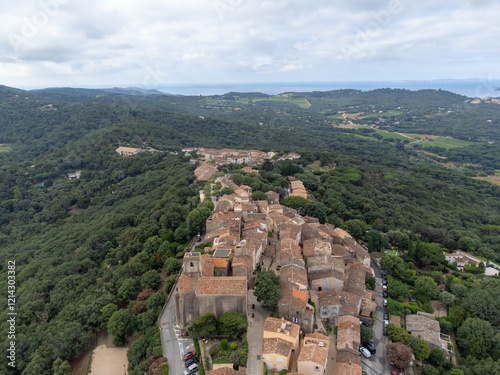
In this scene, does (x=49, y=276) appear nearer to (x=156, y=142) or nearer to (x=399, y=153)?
(x=156, y=142)

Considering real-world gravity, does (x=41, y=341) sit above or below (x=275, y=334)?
below

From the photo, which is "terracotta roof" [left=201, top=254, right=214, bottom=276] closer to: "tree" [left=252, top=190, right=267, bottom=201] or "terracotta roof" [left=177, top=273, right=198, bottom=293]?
"terracotta roof" [left=177, top=273, right=198, bottom=293]

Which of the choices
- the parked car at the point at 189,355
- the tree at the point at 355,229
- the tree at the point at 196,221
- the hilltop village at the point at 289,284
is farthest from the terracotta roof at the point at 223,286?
the tree at the point at 355,229

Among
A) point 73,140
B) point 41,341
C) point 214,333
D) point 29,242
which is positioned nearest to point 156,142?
point 73,140

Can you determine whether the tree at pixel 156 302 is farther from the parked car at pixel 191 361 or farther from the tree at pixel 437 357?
the tree at pixel 437 357

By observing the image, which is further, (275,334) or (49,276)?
(49,276)

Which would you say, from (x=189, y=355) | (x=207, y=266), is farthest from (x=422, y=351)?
(x=207, y=266)

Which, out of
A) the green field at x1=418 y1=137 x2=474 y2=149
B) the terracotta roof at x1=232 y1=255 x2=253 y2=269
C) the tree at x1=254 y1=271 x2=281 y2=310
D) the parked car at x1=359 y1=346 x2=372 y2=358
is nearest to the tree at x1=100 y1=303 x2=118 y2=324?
the terracotta roof at x1=232 y1=255 x2=253 y2=269
